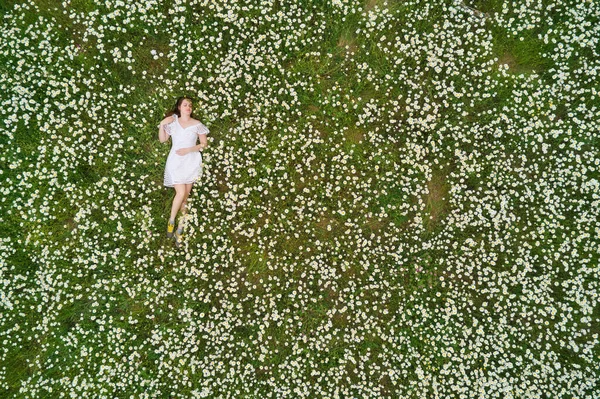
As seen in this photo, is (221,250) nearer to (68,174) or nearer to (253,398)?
(253,398)

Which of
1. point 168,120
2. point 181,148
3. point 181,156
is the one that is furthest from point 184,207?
point 168,120

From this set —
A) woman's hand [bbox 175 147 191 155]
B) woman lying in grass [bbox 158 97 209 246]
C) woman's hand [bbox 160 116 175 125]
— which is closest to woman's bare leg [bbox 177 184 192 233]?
woman lying in grass [bbox 158 97 209 246]

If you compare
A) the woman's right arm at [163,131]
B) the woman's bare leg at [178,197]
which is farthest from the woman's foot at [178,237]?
the woman's right arm at [163,131]

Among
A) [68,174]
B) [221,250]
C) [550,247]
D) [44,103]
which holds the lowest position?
[221,250]

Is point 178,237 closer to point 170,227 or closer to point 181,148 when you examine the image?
point 170,227

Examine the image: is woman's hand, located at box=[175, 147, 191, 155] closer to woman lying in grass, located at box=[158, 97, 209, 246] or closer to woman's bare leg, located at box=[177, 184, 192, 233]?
woman lying in grass, located at box=[158, 97, 209, 246]

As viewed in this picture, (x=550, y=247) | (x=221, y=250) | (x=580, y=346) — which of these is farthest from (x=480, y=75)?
(x=221, y=250)

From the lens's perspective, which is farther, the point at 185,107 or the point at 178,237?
the point at 178,237
